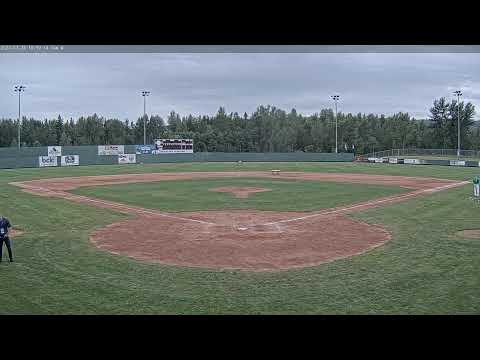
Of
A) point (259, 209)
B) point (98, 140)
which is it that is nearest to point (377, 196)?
point (259, 209)

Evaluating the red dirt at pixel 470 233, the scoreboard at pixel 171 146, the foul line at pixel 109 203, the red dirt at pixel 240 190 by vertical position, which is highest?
the scoreboard at pixel 171 146

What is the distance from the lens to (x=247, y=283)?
31.8 feet

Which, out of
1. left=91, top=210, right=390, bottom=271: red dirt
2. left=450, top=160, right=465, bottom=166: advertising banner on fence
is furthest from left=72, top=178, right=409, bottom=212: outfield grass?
left=450, top=160, right=465, bottom=166: advertising banner on fence

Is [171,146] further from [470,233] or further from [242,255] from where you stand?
[242,255]

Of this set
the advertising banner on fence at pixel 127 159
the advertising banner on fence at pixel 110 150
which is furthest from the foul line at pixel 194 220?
the advertising banner on fence at pixel 127 159

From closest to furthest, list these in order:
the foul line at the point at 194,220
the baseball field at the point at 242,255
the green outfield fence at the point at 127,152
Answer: the baseball field at the point at 242,255
the foul line at the point at 194,220
the green outfield fence at the point at 127,152

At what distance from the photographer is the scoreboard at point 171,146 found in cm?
6125

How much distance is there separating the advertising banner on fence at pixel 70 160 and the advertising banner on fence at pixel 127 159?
546cm

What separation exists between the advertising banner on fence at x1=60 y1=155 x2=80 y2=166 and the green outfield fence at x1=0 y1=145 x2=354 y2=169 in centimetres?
36

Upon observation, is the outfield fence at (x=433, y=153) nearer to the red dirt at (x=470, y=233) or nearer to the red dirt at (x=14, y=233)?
the red dirt at (x=470, y=233)

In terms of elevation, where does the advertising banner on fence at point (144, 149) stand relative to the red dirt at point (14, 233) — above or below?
above
